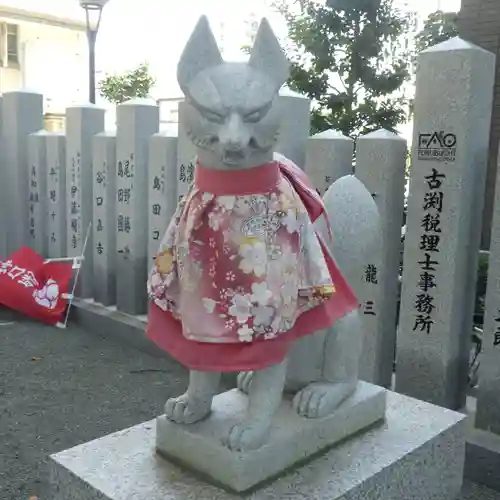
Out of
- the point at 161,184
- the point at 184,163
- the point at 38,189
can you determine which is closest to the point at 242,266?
the point at 184,163

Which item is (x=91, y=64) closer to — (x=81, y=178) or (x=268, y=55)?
(x=81, y=178)

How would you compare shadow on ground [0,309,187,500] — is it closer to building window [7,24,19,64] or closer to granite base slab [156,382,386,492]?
granite base slab [156,382,386,492]

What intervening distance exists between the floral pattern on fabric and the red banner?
362 centimetres

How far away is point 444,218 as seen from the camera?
326 centimetres

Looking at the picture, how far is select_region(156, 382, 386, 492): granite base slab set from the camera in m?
1.93

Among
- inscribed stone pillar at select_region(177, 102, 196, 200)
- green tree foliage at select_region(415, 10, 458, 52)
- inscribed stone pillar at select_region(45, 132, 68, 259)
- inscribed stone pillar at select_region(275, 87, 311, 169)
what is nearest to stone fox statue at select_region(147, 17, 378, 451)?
inscribed stone pillar at select_region(275, 87, 311, 169)

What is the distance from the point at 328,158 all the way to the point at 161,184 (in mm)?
1512

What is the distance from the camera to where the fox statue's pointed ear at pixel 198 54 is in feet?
5.88

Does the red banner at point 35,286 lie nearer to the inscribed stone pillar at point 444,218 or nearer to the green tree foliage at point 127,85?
the inscribed stone pillar at point 444,218

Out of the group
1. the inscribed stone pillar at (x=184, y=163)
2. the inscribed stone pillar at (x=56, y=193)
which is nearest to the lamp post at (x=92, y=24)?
the inscribed stone pillar at (x=56, y=193)

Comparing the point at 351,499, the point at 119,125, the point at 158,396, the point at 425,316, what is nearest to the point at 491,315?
the point at 425,316

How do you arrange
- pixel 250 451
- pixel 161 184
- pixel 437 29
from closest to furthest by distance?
pixel 250 451, pixel 161 184, pixel 437 29

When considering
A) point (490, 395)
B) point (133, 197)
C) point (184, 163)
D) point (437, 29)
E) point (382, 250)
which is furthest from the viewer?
point (437, 29)

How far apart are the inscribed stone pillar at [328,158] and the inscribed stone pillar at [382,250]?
0.56 ft
